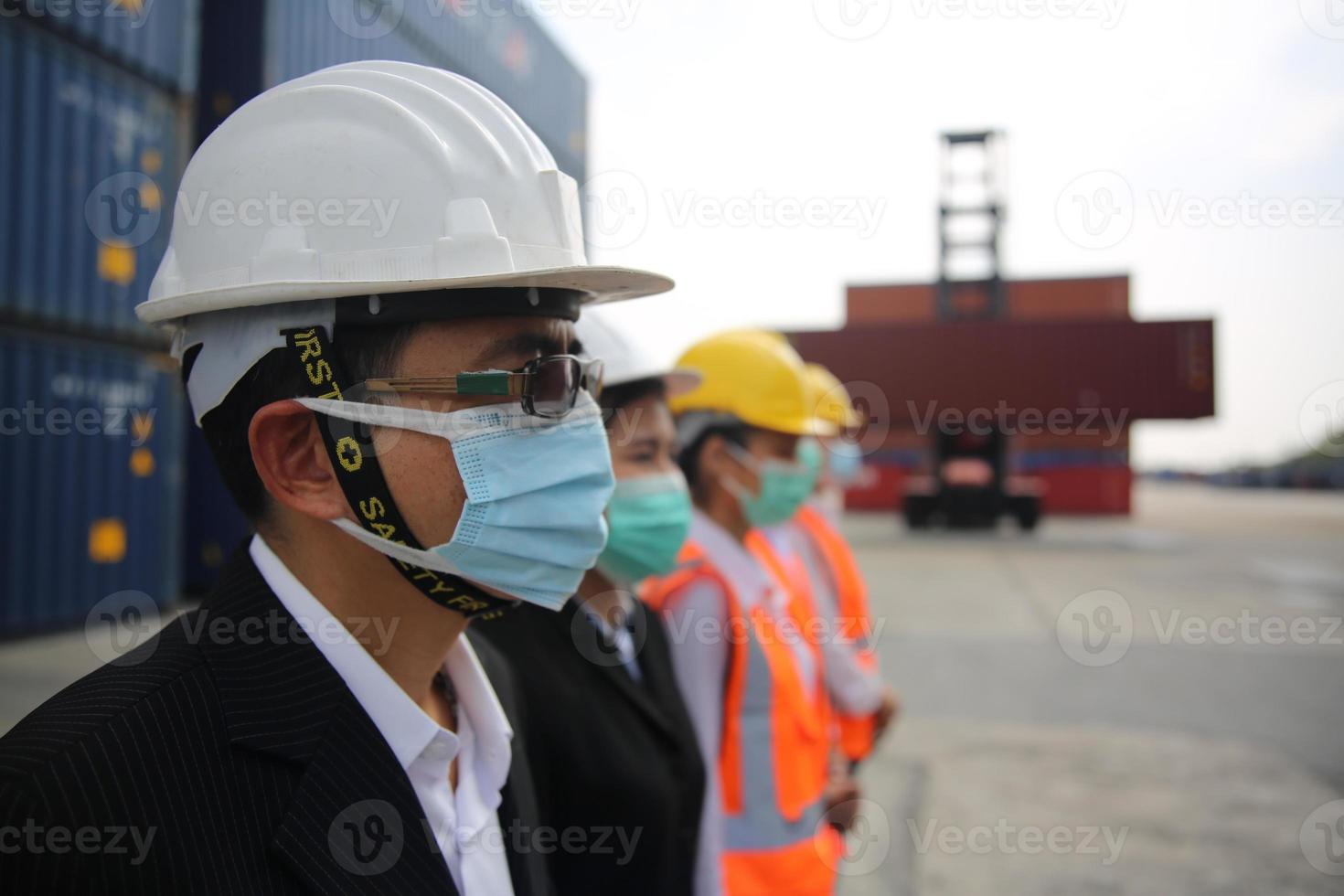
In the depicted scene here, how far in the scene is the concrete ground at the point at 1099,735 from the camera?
4043 mm

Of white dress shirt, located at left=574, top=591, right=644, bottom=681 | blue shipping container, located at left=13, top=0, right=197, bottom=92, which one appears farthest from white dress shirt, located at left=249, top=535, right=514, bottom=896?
blue shipping container, located at left=13, top=0, right=197, bottom=92

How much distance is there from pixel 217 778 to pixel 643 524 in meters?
1.35

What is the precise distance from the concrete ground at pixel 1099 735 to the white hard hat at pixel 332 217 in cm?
356

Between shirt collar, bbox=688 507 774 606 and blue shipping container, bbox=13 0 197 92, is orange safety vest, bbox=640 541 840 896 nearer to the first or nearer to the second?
shirt collar, bbox=688 507 774 606

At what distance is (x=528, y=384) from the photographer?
1.23m

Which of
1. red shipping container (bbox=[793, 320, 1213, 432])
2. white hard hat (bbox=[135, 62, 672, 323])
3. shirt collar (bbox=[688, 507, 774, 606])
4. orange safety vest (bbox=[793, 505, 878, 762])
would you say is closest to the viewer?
white hard hat (bbox=[135, 62, 672, 323])

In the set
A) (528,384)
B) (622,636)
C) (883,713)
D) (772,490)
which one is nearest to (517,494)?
(528,384)

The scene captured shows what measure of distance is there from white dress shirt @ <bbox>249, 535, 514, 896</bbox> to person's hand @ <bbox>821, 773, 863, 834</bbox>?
178 cm

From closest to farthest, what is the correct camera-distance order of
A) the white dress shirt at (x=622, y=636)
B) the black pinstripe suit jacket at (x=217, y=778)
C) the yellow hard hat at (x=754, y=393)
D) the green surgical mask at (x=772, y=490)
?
1. the black pinstripe suit jacket at (x=217, y=778)
2. the white dress shirt at (x=622, y=636)
3. the green surgical mask at (x=772, y=490)
4. the yellow hard hat at (x=754, y=393)

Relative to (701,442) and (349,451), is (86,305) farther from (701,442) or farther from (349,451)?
(349,451)

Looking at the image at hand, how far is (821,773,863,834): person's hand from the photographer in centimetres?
285

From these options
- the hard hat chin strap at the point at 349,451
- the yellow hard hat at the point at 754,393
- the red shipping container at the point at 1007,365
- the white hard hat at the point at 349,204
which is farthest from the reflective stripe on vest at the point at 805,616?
the red shipping container at the point at 1007,365

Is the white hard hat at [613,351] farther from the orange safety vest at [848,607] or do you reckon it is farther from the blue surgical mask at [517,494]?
the orange safety vest at [848,607]

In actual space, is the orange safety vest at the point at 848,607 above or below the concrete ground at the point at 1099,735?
above
